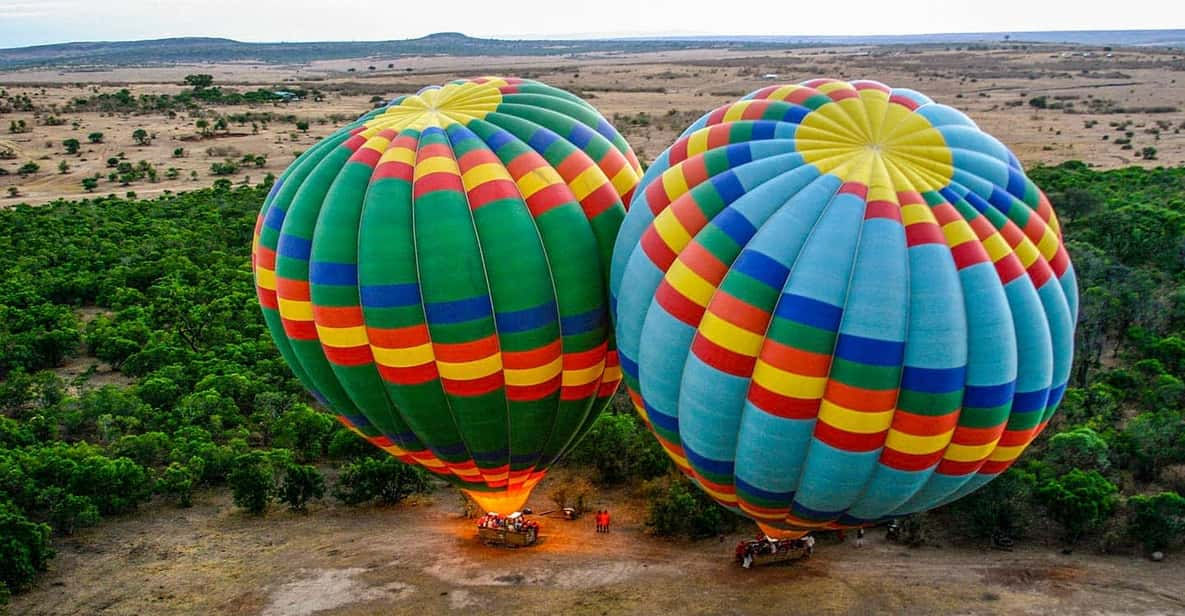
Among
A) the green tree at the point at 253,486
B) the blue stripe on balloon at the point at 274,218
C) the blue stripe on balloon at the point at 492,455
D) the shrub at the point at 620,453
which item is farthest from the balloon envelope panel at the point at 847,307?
the green tree at the point at 253,486

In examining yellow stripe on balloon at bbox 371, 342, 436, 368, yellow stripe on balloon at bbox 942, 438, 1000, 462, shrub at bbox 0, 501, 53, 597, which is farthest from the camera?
shrub at bbox 0, 501, 53, 597

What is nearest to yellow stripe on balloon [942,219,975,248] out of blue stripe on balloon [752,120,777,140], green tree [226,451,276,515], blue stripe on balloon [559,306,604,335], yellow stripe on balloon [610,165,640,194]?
blue stripe on balloon [752,120,777,140]

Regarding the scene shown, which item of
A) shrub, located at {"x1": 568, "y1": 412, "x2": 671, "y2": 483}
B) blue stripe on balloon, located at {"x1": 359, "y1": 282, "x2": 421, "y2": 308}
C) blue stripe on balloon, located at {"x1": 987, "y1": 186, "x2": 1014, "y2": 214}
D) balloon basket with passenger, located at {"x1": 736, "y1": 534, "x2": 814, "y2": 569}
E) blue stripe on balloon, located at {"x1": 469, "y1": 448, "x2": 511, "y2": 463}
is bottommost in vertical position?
balloon basket with passenger, located at {"x1": 736, "y1": 534, "x2": 814, "y2": 569}

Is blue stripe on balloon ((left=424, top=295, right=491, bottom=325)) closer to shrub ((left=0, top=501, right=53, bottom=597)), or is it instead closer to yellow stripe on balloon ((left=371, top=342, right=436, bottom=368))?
yellow stripe on balloon ((left=371, top=342, right=436, bottom=368))

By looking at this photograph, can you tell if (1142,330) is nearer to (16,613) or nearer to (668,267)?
(668,267)

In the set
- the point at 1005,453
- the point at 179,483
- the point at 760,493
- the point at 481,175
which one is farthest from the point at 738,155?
the point at 179,483

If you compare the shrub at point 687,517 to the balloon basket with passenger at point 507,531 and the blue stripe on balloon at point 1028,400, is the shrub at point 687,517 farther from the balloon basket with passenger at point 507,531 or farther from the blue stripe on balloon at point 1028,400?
the blue stripe on balloon at point 1028,400

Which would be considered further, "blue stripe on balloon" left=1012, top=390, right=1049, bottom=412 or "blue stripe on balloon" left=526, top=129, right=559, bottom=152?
"blue stripe on balloon" left=526, top=129, right=559, bottom=152
